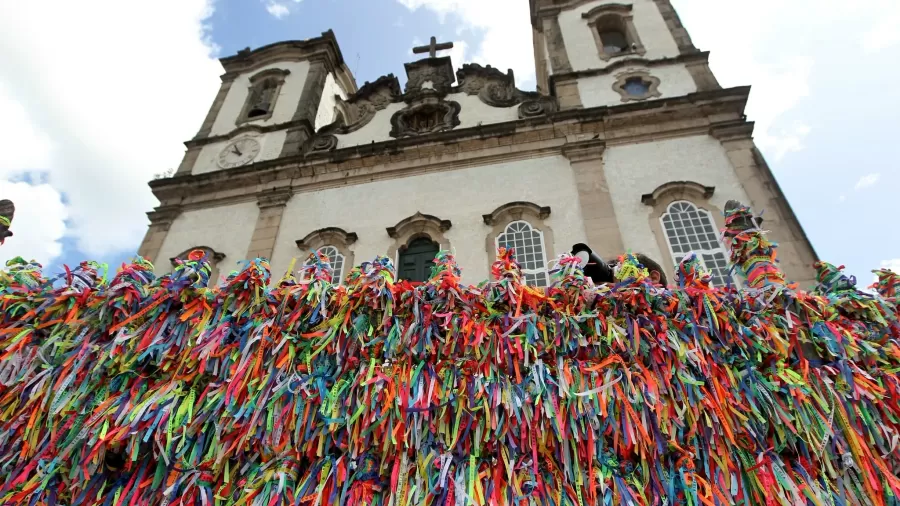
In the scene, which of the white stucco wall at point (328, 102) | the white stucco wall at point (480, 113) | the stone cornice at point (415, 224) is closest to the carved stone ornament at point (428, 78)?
the white stucco wall at point (480, 113)

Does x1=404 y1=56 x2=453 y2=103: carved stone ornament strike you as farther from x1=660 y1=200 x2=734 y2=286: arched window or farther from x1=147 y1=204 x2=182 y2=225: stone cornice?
x1=660 y1=200 x2=734 y2=286: arched window

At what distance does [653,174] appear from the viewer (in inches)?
370

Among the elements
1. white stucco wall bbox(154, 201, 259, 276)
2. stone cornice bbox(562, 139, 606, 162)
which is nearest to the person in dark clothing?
stone cornice bbox(562, 139, 606, 162)

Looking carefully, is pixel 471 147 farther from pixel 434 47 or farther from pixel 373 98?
pixel 434 47

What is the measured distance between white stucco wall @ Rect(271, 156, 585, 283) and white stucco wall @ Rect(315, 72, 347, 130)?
185 inches

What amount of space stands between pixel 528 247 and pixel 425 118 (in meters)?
5.91

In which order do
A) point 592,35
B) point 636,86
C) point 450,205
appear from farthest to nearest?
point 592,35
point 636,86
point 450,205

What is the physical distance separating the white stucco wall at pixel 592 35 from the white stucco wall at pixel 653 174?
378 cm

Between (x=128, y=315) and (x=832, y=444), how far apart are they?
5.54 m

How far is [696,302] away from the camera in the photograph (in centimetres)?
360


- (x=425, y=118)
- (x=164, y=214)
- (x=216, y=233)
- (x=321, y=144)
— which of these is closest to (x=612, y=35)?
(x=425, y=118)

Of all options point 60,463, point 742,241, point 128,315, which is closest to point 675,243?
point 742,241

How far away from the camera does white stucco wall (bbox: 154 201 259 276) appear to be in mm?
10250

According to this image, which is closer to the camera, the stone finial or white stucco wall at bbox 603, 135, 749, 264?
the stone finial
